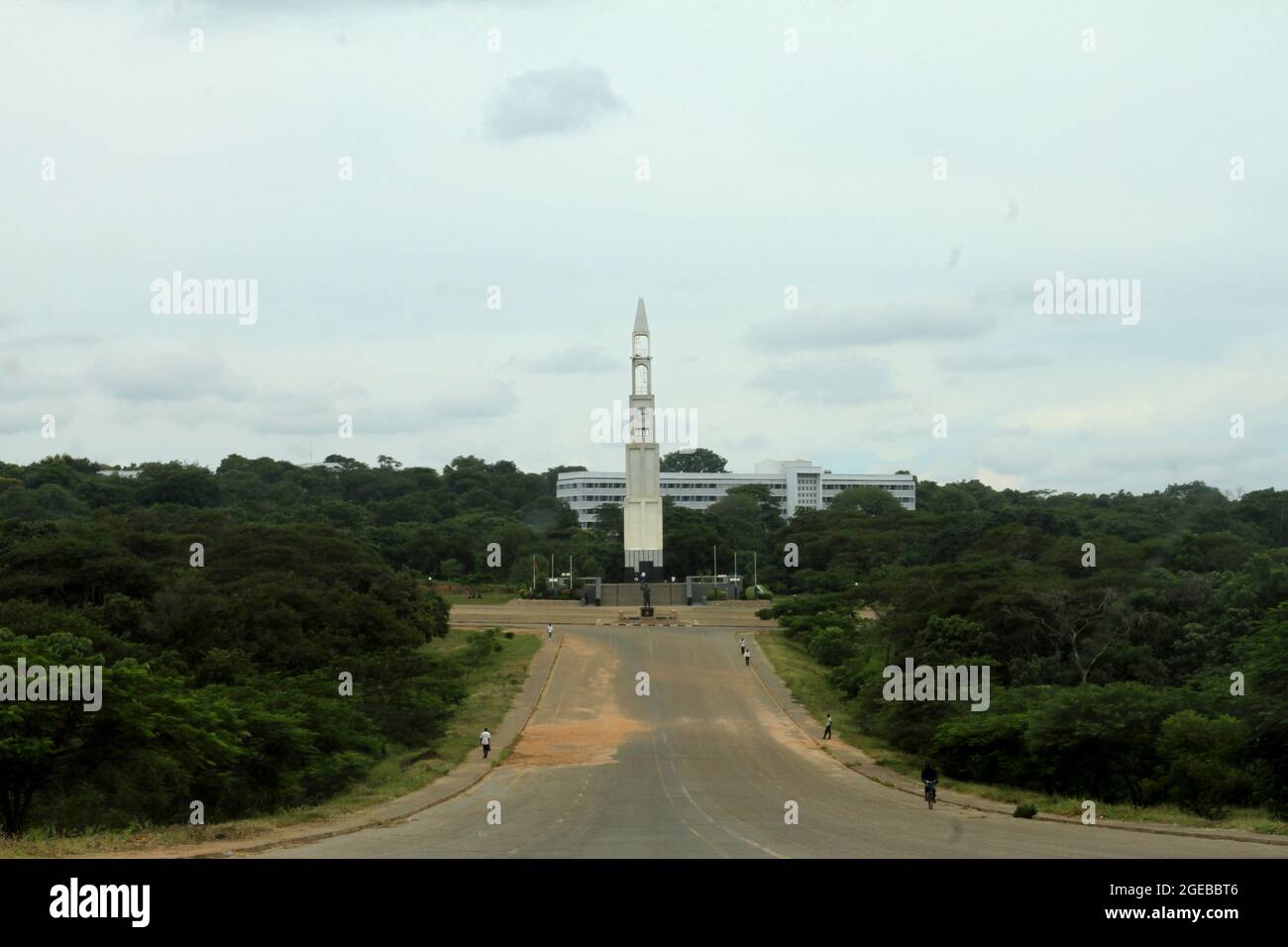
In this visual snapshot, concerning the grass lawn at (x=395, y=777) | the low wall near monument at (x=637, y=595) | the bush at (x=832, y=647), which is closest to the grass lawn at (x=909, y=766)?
the bush at (x=832, y=647)

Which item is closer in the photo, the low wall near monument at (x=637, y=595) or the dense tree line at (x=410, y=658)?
the dense tree line at (x=410, y=658)

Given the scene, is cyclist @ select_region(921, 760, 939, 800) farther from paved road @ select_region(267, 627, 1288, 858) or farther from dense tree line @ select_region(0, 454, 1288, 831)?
dense tree line @ select_region(0, 454, 1288, 831)

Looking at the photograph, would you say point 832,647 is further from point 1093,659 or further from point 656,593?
point 656,593

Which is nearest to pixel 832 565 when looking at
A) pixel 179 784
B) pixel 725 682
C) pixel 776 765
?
pixel 725 682

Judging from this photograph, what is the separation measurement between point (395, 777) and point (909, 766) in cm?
1535

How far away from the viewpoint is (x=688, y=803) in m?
32.5

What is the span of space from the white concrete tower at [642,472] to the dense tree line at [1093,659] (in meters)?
12.8

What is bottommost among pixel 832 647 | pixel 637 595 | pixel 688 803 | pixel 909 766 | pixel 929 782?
pixel 909 766

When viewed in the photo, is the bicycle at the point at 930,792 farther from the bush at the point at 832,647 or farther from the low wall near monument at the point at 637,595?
the low wall near monument at the point at 637,595

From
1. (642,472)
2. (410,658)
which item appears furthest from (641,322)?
(410,658)

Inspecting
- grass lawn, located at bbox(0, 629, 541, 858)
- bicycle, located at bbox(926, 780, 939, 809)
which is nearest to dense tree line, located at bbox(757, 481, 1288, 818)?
bicycle, located at bbox(926, 780, 939, 809)

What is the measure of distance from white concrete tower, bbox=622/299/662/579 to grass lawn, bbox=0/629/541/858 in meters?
20.2

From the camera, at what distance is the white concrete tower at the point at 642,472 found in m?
93.0
